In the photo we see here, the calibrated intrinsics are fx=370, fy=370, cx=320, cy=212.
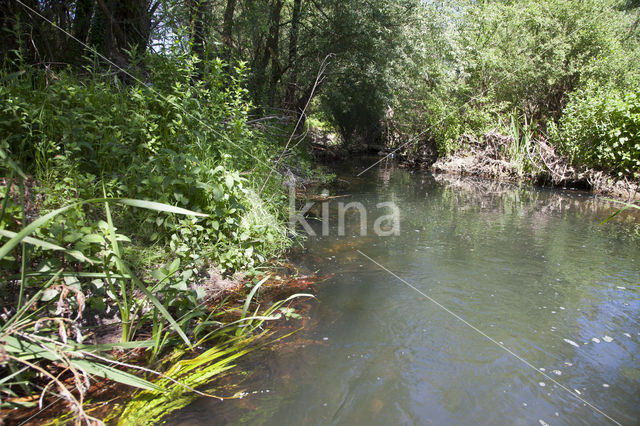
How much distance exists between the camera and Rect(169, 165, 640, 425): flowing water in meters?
2.13

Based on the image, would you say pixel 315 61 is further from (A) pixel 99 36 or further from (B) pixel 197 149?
(B) pixel 197 149

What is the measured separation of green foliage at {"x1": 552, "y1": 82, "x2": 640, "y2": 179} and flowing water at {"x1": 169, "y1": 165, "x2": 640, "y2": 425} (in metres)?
4.32

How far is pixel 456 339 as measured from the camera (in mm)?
2809

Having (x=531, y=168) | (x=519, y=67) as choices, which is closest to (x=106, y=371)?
(x=531, y=168)

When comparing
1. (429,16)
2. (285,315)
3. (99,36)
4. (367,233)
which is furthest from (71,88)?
(429,16)

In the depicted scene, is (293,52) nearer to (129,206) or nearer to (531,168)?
(531,168)

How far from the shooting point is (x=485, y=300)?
135 inches

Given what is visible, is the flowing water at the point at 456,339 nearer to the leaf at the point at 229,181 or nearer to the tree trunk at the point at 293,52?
the leaf at the point at 229,181

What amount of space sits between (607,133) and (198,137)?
9549mm

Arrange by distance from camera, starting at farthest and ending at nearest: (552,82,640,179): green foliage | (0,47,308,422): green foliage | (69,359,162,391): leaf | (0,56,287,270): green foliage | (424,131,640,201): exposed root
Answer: (424,131,640,201): exposed root → (552,82,640,179): green foliage → (0,56,287,270): green foliage → (0,47,308,422): green foliage → (69,359,162,391): leaf

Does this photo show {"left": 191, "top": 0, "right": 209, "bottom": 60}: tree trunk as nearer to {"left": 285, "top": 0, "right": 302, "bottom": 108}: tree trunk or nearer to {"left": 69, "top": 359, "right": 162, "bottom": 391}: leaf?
{"left": 285, "top": 0, "right": 302, "bottom": 108}: tree trunk

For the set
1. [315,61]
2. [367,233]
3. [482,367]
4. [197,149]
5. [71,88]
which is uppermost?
[315,61]

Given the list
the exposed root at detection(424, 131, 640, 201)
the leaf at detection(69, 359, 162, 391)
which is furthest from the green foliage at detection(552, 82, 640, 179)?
the leaf at detection(69, 359, 162, 391)

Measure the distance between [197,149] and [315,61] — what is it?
7.70m
